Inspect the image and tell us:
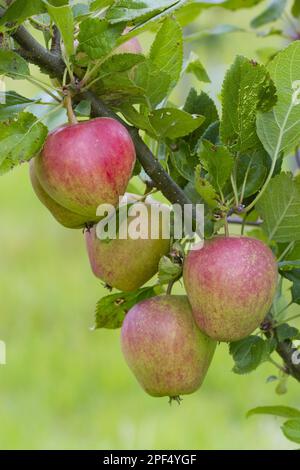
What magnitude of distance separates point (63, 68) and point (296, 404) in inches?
66.6

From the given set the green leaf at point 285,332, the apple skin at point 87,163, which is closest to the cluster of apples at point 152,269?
the apple skin at point 87,163

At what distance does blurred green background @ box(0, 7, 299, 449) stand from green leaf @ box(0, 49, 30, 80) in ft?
3.32

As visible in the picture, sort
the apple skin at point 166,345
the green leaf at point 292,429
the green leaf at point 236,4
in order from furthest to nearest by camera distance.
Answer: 1. the green leaf at point 236,4
2. the green leaf at point 292,429
3. the apple skin at point 166,345

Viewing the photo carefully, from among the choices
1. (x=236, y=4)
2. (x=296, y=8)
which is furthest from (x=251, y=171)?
(x=296, y=8)

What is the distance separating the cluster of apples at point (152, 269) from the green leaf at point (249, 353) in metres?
0.05

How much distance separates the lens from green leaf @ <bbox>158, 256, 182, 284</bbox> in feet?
2.34

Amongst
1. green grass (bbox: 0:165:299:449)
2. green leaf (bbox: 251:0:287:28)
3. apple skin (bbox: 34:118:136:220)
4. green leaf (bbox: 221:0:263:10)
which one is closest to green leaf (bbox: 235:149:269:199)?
apple skin (bbox: 34:118:136:220)

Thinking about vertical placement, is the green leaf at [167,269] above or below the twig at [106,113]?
below

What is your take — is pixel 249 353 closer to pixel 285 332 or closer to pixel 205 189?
pixel 285 332

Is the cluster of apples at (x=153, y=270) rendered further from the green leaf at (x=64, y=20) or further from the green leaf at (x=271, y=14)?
the green leaf at (x=271, y=14)

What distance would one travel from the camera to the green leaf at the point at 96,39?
0.65m

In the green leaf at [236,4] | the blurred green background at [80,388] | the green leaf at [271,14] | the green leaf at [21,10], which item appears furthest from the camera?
the blurred green background at [80,388]
